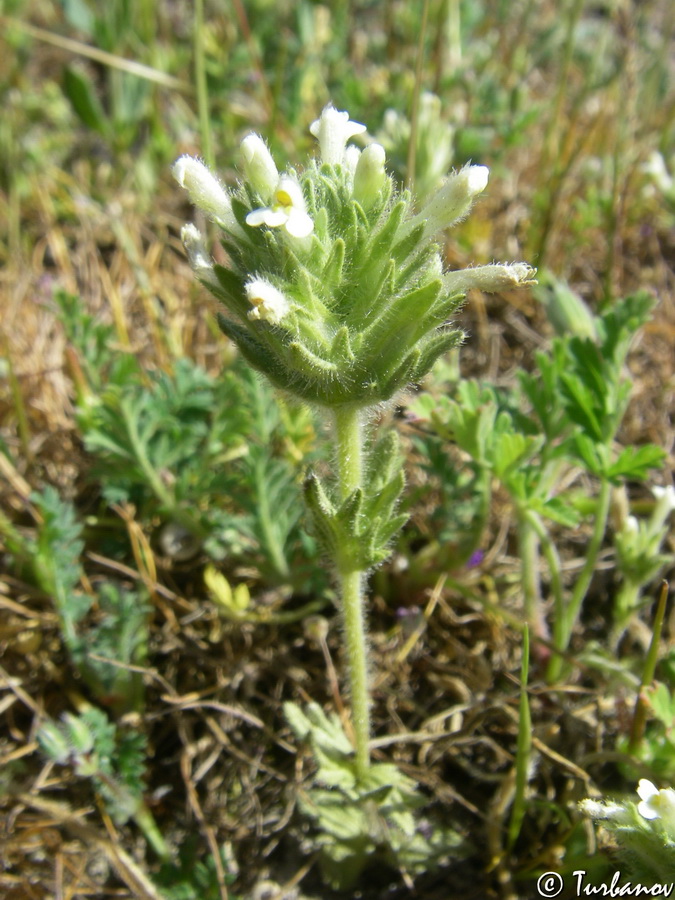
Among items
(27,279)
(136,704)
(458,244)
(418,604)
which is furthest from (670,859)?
(27,279)

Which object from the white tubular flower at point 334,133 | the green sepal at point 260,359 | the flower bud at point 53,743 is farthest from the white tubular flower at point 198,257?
the flower bud at point 53,743

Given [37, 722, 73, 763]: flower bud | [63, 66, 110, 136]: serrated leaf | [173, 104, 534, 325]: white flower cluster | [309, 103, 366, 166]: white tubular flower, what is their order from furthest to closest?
[63, 66, 110, 136]: serrated leaf < [37, 722, 73, 763]: flower bud < [309, 103, 366, 166]: white tubular flower < [173, 104, 534, 325]: white flower cluster

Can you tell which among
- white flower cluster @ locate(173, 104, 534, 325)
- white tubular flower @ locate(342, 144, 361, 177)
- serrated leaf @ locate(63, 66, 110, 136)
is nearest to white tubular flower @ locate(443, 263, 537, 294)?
white flower cluster @ locate(173, 104, 534, 325)

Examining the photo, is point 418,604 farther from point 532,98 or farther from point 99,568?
point 532,98

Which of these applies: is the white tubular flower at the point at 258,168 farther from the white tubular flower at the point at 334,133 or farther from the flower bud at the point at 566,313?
the flower bud at the point at 566,313

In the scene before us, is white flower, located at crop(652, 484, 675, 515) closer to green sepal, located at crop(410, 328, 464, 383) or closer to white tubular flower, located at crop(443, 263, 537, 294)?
white tubular flower, located at crop(443, 263, 537, 294)

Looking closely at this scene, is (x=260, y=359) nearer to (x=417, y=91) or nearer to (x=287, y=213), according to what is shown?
(x=287, y=213)
